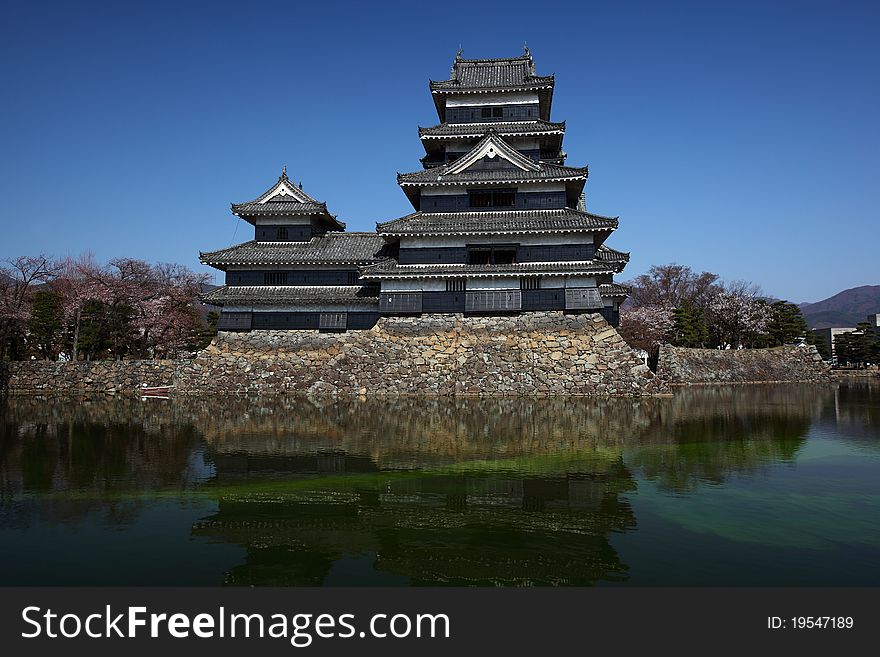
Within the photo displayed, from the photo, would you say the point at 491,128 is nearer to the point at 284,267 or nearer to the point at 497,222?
the point at 497,222

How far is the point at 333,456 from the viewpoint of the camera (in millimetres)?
12719

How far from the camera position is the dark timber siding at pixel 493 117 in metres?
36.5

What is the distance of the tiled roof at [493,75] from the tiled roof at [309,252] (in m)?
11.8

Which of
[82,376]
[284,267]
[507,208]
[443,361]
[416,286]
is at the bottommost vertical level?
[82,376]

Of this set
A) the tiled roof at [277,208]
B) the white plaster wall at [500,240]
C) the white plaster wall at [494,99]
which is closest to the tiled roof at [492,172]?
the white plaster wall at [500,240]

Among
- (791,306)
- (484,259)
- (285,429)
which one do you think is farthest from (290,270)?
(791,306)

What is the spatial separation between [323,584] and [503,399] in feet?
70.5

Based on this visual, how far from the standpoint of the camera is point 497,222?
31.1 m

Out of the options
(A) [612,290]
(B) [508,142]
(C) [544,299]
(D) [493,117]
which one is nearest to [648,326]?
(A) [612,290]

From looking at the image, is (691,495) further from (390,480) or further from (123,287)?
(123,287)

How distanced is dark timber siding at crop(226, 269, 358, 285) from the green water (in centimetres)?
1732

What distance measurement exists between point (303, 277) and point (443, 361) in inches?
442

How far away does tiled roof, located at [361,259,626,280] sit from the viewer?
29484mm

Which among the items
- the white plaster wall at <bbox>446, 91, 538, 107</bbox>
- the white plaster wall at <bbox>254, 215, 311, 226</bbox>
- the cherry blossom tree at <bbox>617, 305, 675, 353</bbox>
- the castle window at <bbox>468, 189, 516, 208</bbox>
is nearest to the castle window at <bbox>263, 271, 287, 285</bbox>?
the white plaster wall at <bbox>254, 215, 311, 226</bbox>
